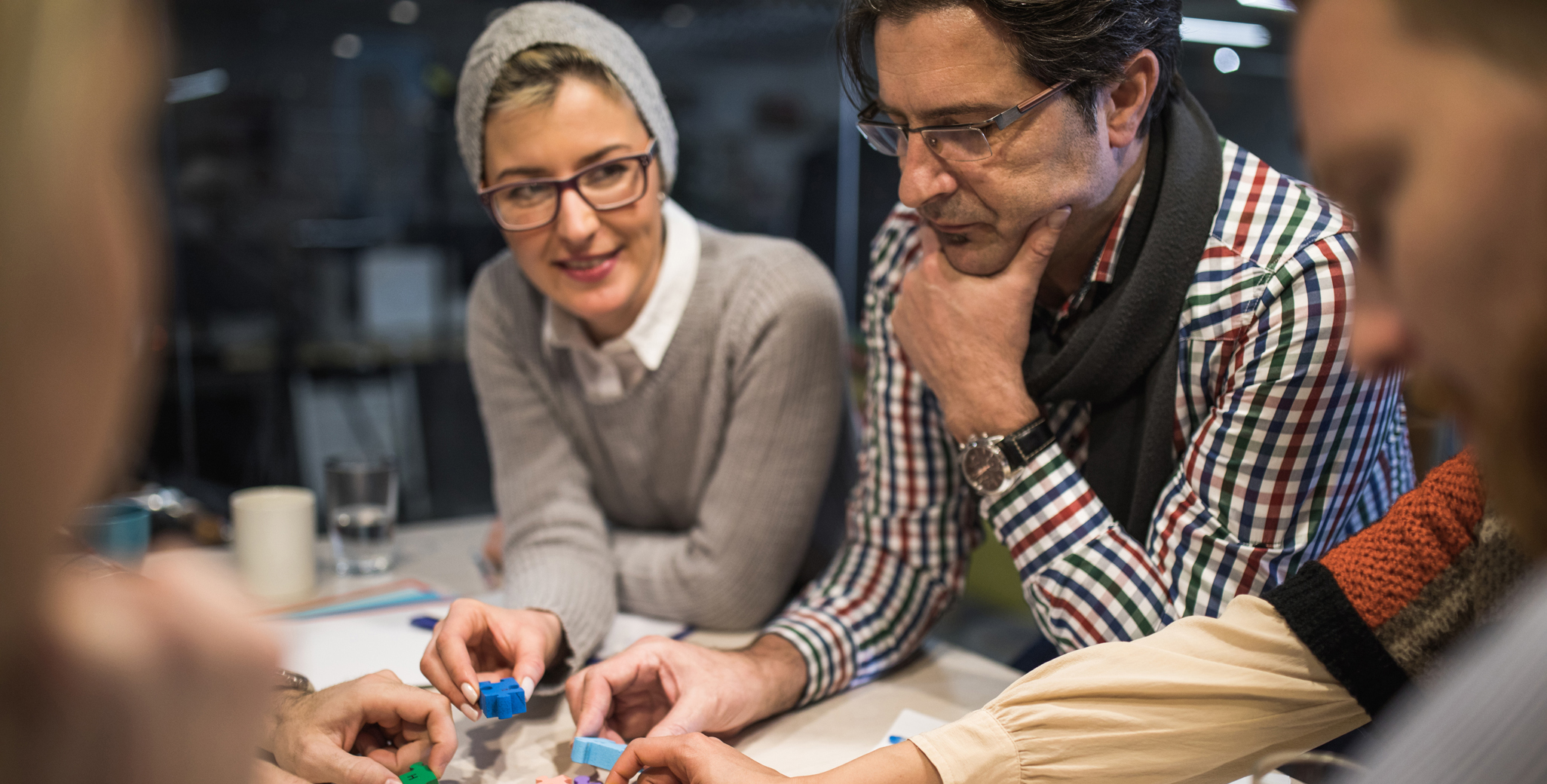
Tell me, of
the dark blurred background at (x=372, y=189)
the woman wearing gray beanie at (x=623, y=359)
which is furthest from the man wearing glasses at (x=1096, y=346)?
the dark blurred background at (x=372, y=189)

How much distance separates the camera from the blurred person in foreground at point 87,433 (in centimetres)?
34

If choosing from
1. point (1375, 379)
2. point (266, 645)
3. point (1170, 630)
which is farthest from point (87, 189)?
point (1375, 379)

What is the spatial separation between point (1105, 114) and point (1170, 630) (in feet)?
1.86

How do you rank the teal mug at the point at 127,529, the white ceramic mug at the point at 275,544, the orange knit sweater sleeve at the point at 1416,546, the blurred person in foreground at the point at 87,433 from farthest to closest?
the white ceramic mug at the point at 275,544 → the teal mug at the point at 127,529 → the orange knit sweater sleeve at the point at 1416,546 → the blurred person in foreground at the point at 87,433

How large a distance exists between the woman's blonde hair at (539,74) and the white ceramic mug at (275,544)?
66cm

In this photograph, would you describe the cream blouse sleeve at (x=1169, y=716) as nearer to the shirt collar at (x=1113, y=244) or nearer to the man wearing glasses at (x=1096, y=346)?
the man wearing glasses at (x=1096, y=346)

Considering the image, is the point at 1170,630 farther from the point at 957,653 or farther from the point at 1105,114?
the point at 1105,114

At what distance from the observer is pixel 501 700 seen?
102cm

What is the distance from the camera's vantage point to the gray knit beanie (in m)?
1.45

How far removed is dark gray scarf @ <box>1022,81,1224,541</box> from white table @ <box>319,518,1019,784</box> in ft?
0.93

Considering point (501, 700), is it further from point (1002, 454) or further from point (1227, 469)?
point (1227, 469)

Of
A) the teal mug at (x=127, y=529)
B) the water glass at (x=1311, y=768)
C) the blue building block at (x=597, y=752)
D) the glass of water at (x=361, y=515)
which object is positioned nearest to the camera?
the water glass at (x=1311, y=768)

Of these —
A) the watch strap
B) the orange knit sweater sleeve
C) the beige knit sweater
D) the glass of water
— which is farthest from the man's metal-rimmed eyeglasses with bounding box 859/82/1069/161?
the glass of water

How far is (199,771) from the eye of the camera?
1.34 feet
